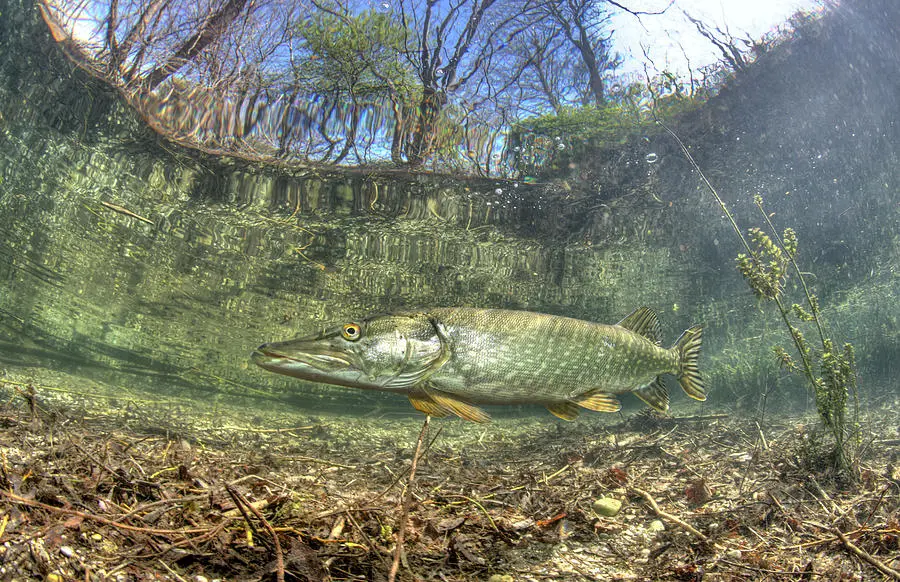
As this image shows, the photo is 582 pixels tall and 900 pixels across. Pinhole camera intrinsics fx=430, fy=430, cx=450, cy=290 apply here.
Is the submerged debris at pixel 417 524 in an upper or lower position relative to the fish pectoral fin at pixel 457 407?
lower

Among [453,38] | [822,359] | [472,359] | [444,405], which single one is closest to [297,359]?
[444,405]

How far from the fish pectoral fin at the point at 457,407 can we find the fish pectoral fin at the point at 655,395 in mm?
1996

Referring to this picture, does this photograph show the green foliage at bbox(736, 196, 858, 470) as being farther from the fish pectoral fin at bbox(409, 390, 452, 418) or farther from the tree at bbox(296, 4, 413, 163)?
the tree at bbox(296, 4, 413, 163)

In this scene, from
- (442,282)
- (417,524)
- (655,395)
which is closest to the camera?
(417,524)

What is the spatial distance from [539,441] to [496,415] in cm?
1318

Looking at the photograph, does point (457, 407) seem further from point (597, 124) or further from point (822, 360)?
point (597, 124)

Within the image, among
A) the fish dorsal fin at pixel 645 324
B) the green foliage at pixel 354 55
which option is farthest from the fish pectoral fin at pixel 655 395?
the green foliage at pixel 354 55

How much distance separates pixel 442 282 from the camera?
17156 mm

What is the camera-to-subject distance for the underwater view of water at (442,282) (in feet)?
7.43

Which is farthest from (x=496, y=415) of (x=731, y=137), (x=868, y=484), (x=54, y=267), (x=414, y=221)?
(x=54, y=267)

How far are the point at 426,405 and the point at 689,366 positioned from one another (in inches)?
123

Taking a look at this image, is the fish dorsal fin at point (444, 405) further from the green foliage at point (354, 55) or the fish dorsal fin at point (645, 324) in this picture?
the green foliage at point (354, 55)

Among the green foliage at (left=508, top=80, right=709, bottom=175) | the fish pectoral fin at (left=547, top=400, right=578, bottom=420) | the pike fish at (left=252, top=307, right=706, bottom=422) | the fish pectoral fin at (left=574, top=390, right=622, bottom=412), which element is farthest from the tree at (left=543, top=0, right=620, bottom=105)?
the fish pectoral fin at (left=547, top=400, right=578, bottom=420)

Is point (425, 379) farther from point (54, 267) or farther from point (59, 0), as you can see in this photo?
point (54, 267)
